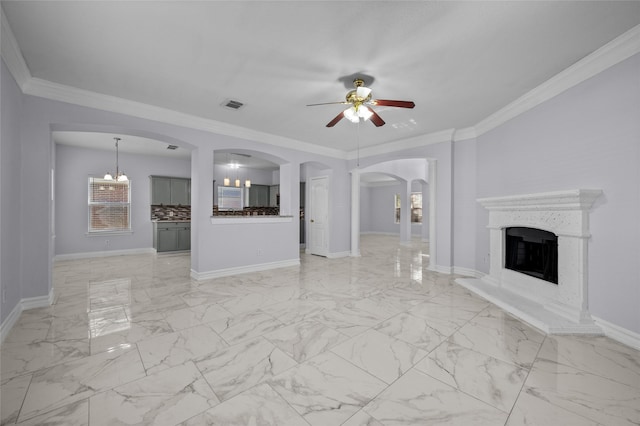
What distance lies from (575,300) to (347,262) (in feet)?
13.5

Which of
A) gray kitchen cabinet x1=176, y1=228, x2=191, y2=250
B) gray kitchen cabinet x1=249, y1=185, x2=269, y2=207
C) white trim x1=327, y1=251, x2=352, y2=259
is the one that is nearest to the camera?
white trim x1=327, y1=251, x2=352, y2=259

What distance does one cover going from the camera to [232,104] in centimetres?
405

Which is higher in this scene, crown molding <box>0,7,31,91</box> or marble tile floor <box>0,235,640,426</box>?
crown molding <box>0,7,31,91</box>

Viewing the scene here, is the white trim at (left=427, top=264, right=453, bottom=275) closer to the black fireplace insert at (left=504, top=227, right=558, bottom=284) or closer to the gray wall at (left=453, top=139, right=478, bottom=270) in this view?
the gray wall at (left=453, top=139, right=478, bottom=270)

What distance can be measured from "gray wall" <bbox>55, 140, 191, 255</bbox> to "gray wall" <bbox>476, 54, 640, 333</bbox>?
8073 mm

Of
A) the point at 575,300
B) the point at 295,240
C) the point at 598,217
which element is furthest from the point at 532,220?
the point at 295,240

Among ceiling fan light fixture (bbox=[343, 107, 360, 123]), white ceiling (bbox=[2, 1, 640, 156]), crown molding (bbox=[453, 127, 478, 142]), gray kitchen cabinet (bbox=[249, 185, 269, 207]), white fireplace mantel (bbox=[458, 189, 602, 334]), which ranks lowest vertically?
white fireplace mantel (bbox=[458, 189, 602, 334])

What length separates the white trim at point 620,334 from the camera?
2410 mm

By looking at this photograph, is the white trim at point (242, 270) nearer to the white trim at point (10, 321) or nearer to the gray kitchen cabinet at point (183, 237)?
the white trim at point (10, 321)

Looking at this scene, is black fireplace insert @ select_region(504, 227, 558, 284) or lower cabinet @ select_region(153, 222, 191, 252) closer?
black fireplace insert @ select_region(504, 227, 558, 284)

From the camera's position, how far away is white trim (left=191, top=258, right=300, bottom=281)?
477 centimetres

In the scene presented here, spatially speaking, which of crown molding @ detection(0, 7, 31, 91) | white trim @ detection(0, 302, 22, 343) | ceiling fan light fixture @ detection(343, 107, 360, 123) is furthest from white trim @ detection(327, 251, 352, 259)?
crown molding @ detection(0, 7, 31, 91)

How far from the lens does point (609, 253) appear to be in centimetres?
267

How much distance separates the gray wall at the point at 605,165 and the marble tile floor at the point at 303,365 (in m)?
0.54
